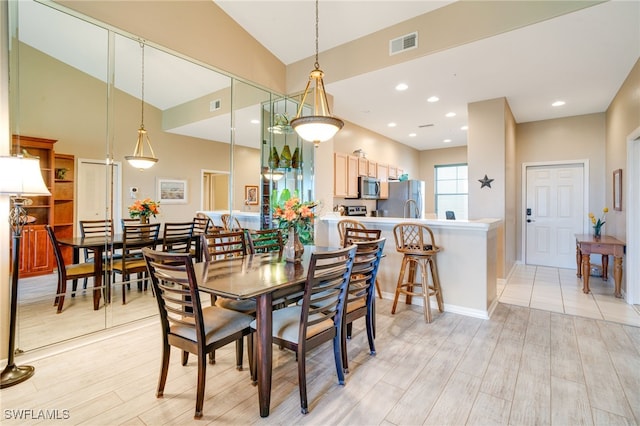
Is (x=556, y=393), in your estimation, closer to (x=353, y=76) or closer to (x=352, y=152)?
(x=353, y=76)

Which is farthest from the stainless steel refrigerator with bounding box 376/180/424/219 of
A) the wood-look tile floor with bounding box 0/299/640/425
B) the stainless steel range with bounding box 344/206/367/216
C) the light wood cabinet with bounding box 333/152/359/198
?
the wood-look tile floor with bounding box 0/299/640/425

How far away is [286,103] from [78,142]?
2.86m

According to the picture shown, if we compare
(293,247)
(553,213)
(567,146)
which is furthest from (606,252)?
(293,247)

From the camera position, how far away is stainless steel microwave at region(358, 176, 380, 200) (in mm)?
6051

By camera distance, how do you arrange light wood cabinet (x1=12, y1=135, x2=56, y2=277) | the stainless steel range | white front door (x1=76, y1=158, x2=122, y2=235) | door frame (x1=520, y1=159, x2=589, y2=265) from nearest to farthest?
light wood cabinet (x1=12, y1=135, x2=56, y2=277), white front door (x1=76, y1=158, x2=122, y2=235), door frame (x1=520, y1=159, x2=589, y2=265), the stainless steel range

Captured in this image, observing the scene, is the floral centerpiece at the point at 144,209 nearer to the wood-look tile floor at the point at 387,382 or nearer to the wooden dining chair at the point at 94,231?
the wooden dining chair at the point at 94,231

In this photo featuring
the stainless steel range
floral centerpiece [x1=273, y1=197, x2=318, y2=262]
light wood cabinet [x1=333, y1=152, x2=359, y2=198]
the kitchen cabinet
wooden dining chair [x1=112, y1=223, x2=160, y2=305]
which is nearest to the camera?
floral centerpiece [x1=273, y1=197, x2=318, y2=262]

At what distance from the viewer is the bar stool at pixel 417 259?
11.0 ft

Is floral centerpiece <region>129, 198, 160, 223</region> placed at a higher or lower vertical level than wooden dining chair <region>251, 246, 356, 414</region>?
higher

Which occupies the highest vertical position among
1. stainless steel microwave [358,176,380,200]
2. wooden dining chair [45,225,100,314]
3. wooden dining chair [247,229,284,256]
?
stainless steel microwave [358,176,380,200]

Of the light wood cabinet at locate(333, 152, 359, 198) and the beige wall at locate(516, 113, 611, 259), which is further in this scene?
the beige wall at locate(516, 113, 611, 259)

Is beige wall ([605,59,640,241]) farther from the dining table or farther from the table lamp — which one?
the table lamp

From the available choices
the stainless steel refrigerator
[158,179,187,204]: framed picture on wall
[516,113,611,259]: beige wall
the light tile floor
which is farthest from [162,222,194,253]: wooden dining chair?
[516,113,611,259]: beige wall

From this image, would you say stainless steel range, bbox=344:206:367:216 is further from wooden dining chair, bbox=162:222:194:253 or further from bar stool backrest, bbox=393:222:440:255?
wooden dining chair, bbox=162:222:194:253
